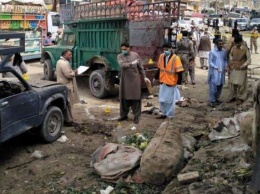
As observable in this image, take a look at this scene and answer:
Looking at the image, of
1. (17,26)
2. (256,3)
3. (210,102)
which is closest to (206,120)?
(210,102)

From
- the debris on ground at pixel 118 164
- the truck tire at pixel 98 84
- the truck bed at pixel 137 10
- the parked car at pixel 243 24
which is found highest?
the parked car at pixel 243 24

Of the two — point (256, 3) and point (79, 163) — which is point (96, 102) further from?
point (256, 3)

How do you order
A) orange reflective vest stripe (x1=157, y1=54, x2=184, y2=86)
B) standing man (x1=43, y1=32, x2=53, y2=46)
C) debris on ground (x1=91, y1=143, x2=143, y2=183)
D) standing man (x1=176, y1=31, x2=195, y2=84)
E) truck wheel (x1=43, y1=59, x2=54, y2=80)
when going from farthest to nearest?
standing man (x1=43, y1=32, x2=53, y2=46) → truck wheel (x1=43, y1=59, x2=54, y2=80) → standing man (x1=176, y1=31, x2=195, y2=84) → orange reflective vest stripe (x1=157, y1=54, x2=184, y2=86) → debris on ground (x1=91, y1=143, x2=143, y2=183)

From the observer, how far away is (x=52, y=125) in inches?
246

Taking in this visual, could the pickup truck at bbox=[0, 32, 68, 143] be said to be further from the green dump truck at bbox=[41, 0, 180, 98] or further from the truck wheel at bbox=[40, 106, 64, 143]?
the green dump truck at bbox=[41, 0, 180, 98]

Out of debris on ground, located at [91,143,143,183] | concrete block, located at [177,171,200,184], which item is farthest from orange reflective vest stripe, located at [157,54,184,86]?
concrete block, located at [177,171,200,184]

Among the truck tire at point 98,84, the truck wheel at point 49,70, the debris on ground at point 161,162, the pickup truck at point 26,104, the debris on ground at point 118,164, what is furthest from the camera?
the truck wheel at point 49,70

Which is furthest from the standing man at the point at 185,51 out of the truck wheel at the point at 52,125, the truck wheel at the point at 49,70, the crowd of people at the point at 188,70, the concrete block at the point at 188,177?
the concrete block at the point at 188,177

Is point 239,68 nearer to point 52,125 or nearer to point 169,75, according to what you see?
point 169,75

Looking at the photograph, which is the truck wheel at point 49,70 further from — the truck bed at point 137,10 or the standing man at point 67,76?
the standing man at point 67,76

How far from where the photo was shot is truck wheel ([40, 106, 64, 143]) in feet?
19.5

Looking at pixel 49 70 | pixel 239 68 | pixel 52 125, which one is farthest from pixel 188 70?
pixel 52 125

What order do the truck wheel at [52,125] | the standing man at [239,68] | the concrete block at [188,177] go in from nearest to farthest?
the concrete block at [188,177] < the truck wheel at [52,125] < the standing man at [239,68]

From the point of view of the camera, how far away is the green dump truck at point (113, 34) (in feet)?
29.7
